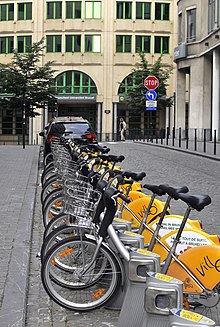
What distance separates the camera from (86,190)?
598cm

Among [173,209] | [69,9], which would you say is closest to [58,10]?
[69,9]

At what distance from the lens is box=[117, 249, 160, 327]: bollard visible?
426cm

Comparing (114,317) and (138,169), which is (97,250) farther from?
(138,169)

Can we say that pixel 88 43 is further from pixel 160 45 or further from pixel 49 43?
pixel 160 45

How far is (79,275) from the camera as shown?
527 cm

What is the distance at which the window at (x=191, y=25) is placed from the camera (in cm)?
4512

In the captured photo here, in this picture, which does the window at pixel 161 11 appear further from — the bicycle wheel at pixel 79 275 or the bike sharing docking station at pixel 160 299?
the bike sharing docking station at pixel 160 299

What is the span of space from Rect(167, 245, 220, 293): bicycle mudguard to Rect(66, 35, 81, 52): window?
61.8 metres

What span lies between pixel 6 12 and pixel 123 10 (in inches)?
475

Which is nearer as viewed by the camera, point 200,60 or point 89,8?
point 200,60

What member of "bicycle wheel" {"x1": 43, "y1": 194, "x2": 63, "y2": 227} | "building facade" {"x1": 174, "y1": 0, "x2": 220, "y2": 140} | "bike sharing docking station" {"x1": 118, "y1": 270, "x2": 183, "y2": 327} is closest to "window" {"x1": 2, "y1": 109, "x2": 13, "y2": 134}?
"building facade" {"x1": 174, "y1": 0, "x2": 220, "y2": 140}

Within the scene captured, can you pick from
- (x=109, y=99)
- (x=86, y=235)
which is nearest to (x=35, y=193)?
(x=86, y=235)

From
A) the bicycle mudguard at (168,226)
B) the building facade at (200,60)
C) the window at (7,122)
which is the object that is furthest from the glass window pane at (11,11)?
the bicycle mudguard at (168,226)

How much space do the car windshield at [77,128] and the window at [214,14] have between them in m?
21.0
